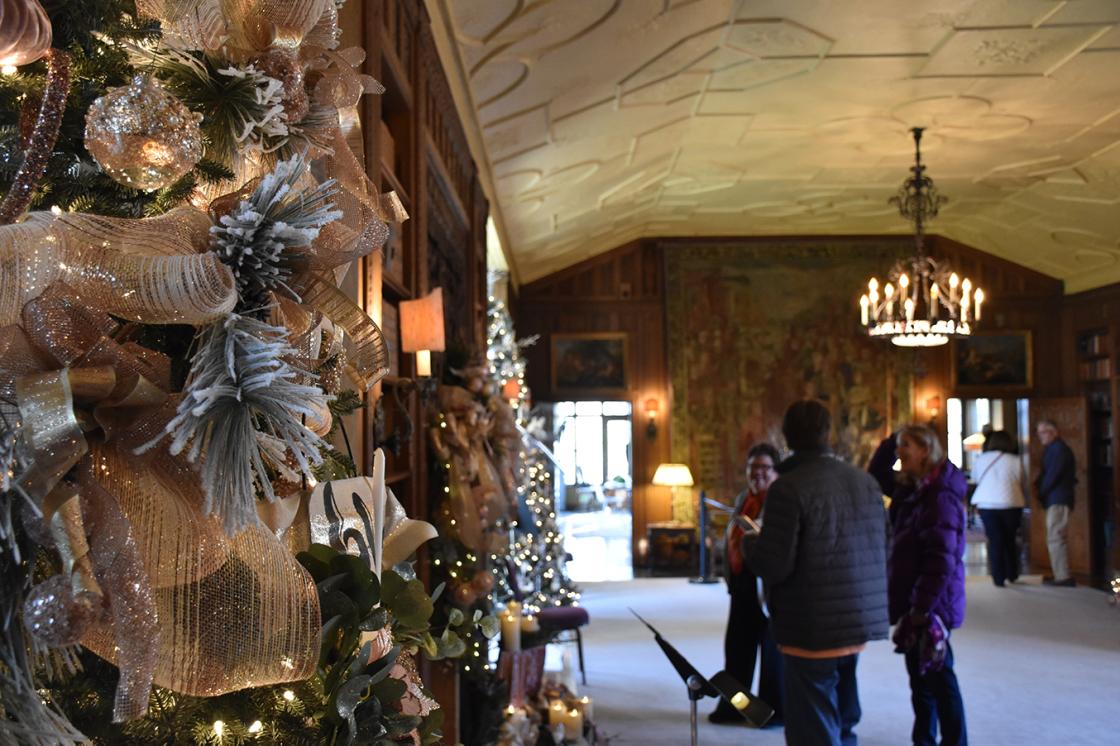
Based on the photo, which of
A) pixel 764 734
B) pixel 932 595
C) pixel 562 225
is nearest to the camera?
pixel 932 595

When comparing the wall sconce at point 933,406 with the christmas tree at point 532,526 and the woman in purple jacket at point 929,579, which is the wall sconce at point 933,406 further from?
the woman in purple jacket at point 929,579

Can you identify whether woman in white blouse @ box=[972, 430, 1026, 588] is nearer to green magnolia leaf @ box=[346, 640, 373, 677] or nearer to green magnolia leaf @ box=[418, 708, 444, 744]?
green magnolia leaf @ box=[418, 708, 444, 744]

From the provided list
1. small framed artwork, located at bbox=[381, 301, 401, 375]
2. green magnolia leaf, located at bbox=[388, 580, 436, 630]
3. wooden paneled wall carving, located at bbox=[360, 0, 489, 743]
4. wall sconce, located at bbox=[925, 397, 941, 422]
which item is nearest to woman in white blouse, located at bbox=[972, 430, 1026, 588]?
wall sconce, located at bbox=[925, 397, 941, 422]

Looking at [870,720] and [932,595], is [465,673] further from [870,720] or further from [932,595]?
[870,720]

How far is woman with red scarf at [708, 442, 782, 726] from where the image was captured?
17.8 feet

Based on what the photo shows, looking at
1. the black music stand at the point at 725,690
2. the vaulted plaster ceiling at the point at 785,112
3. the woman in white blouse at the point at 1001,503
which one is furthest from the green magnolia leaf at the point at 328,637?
the woman in white blouse at the point at 1001,503

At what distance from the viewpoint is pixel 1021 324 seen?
12578 mm

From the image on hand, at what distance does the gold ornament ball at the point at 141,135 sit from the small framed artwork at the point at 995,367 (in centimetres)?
1286

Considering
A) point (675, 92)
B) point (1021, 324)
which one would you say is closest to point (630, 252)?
point (1021, 324)

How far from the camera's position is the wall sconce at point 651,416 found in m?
12.6

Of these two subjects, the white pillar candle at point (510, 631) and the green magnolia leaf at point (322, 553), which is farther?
the white pillar candle at point (510, 631)

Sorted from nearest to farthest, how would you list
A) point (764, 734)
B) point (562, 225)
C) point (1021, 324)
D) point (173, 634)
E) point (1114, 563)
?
point (173, 634) → point (764, 734) → point (562, 225) → point (1114, 563) → point (1021, 324)

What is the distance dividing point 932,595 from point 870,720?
195 cm

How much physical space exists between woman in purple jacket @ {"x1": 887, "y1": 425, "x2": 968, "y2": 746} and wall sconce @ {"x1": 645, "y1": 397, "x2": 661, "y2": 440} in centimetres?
825
